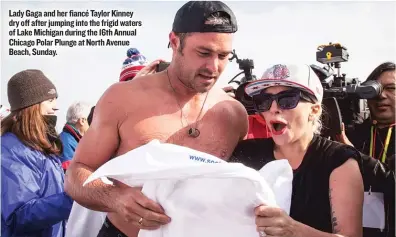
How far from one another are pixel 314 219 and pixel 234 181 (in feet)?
1.44

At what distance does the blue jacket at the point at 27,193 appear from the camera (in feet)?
8.71

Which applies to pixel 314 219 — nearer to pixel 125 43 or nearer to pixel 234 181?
pixel 234 181

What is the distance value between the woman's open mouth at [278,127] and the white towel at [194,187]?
0.40 meters

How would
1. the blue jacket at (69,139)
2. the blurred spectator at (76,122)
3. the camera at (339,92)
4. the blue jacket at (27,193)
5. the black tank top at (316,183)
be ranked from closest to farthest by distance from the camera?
1. the black tank top at (316,183)
2. the camera at (339,92)
3. the blue jacket at (27,193)
4. the blue jacket at (69,139)
5. the blurred spectator at (76,122)

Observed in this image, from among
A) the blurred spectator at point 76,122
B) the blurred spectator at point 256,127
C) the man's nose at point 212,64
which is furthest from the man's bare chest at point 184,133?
the blurred spectator at point 76,122

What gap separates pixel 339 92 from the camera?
8.38 feet

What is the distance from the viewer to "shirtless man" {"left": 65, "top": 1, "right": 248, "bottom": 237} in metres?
2.21

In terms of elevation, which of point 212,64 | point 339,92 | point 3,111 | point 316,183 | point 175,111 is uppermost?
point 212,64

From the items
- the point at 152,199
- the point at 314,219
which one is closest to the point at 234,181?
the point at 152,199

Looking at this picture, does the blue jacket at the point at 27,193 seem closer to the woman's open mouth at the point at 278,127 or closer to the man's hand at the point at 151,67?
the man's hand at the point at 151,67

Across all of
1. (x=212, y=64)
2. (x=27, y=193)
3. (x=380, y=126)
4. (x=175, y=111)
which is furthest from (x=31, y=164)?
(x=380, y=126)

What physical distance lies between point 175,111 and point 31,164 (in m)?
0.97

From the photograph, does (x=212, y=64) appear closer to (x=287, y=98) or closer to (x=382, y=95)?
(x=287, y=98)

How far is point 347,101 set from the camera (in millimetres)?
2609
